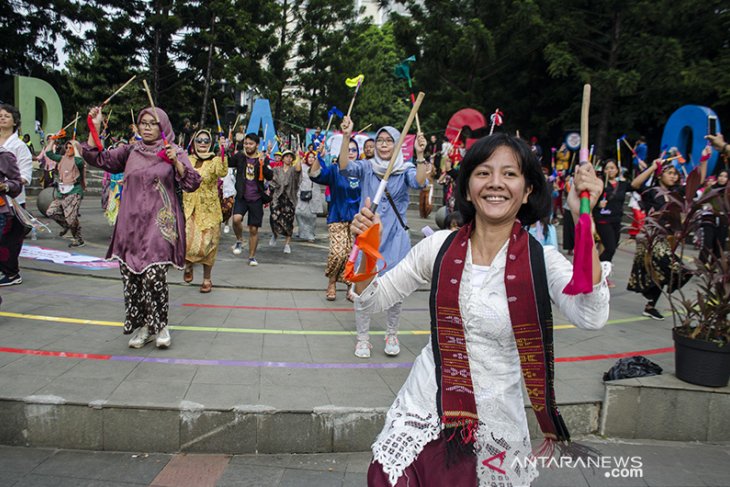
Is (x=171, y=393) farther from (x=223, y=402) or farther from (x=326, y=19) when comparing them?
(x=326, y=19)

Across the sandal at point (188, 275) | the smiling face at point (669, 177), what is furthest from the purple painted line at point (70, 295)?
the smiling face at point (669, 177)

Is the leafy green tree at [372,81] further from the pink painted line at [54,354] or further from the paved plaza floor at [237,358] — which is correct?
the pink painted line at [54,354]

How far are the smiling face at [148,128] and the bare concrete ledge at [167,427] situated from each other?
214 cm

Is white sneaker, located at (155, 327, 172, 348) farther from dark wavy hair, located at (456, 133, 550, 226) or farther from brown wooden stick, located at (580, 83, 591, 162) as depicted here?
brown wooden stick, located at (580, 83, 591, 162)

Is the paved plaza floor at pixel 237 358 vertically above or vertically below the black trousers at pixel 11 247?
below

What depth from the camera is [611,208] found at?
787cm

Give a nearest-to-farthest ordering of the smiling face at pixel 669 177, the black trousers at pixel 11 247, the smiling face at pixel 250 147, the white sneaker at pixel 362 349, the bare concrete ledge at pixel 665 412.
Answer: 1. the bare concrete ledge at pixel 665 412
2. the white sneaker at pixel 362 349
3. the black trousers at pixel 11 247
4. the smiling face at pixel 669 177
5. the smiling face at pixel 250 147

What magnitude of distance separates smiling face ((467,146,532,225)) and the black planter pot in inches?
103

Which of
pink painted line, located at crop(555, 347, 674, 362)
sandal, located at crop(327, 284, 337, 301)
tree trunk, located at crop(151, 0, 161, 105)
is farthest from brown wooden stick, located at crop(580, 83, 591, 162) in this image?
tree trunk, located at crop(151, 0, 161, 105)

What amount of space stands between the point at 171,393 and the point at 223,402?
37cm

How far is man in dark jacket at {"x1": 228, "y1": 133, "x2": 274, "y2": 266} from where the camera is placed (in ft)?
27.7

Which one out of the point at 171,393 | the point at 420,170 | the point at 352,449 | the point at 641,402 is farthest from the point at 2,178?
the point at 641,402

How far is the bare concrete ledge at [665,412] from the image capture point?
149 inches

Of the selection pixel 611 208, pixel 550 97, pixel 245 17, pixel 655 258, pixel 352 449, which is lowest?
pixel 352 449
